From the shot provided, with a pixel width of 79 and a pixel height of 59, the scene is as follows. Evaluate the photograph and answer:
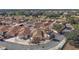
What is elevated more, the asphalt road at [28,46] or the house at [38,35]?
the house at [38,35]

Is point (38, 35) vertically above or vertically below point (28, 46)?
above

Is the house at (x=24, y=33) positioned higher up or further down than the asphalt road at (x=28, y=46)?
higher up

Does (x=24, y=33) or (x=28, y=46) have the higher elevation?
(x=24, y=33)

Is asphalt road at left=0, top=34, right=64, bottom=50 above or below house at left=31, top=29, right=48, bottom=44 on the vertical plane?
below

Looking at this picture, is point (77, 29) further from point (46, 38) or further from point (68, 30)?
point (46, 38)

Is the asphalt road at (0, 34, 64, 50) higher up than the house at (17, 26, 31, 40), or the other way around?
the house at (17, 26, 31, 40)
